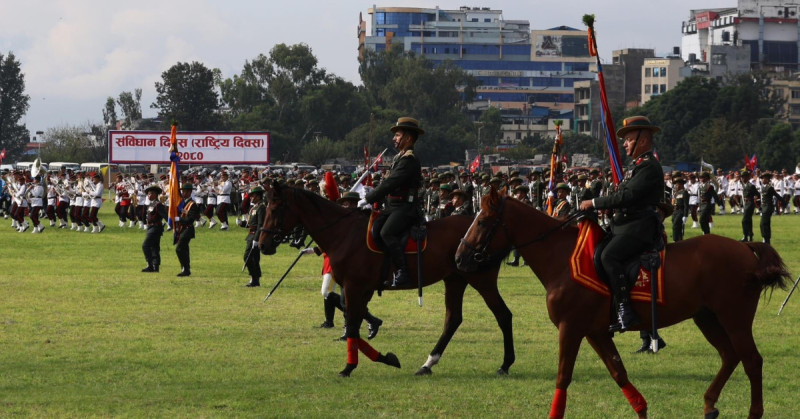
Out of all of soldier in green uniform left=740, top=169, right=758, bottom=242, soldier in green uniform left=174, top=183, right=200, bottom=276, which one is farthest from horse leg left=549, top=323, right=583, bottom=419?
soldier in green uniform left=740, top=169, right=758, bottom=242

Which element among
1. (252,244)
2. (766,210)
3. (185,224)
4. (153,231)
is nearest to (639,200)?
(252,244)

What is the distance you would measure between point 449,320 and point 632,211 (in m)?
3.40

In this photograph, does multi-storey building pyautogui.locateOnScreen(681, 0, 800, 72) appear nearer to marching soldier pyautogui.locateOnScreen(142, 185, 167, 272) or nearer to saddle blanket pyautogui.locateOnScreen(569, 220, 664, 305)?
marching soldier pyautogui.locateOnScreen(142, 185, 167, 272)

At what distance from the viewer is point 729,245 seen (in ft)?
34.0

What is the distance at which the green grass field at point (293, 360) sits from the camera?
36.2 feet

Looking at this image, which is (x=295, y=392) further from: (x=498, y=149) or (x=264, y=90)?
(x=498, y=149)

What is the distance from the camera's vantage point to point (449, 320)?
1323 centimetres

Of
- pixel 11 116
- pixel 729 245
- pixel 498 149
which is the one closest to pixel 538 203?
pixel 729 245

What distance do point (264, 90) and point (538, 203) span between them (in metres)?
101

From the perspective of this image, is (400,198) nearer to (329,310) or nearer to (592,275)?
(592,275)

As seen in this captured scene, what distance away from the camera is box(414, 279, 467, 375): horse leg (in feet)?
42.3

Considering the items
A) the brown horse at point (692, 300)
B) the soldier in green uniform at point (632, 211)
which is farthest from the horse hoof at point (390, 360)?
the soldier in green uniform at point (632, 211)

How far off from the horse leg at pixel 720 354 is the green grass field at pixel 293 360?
1.06ft

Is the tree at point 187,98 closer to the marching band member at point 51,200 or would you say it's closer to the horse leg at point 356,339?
the marching band member at point 51,200
